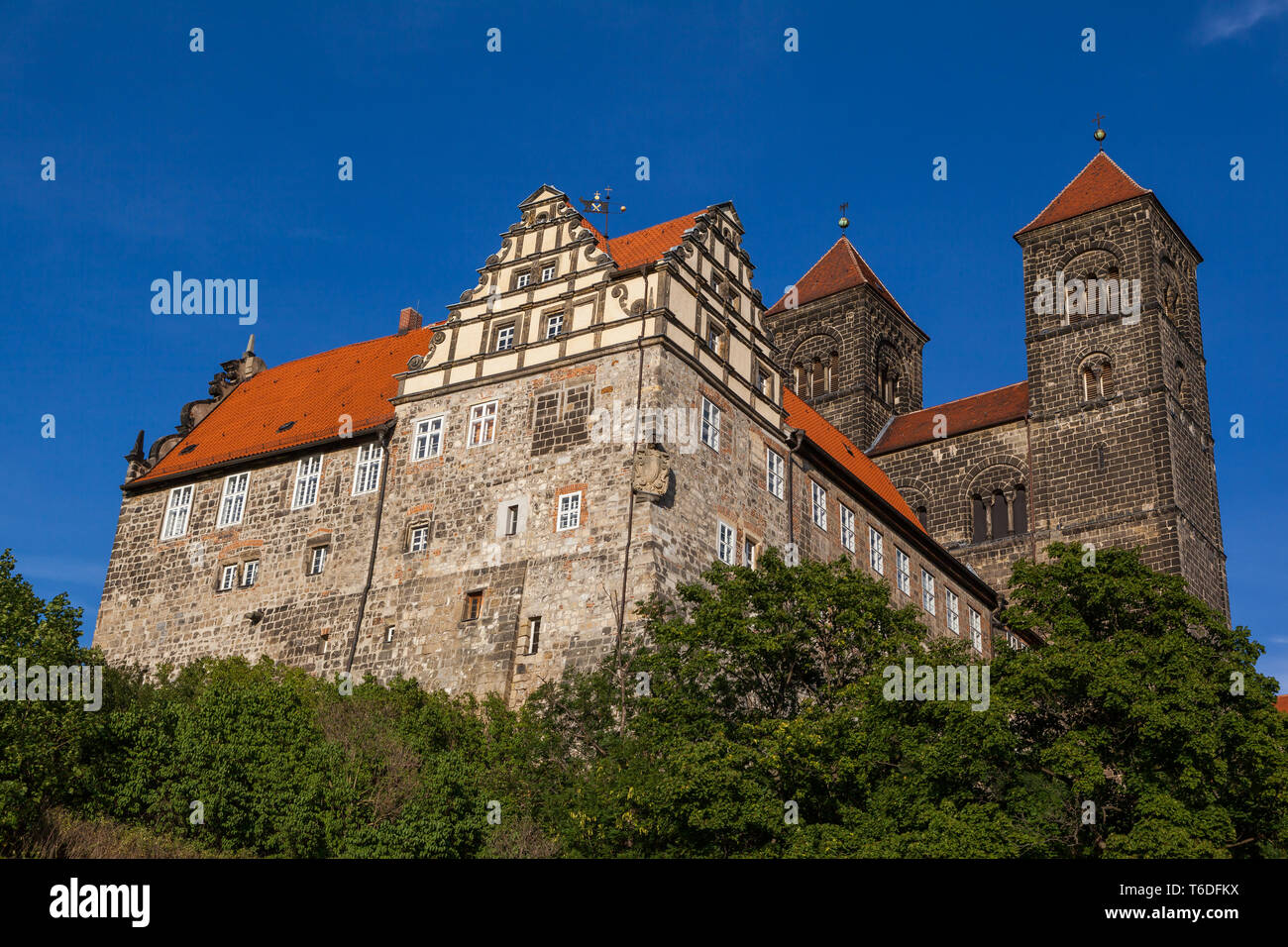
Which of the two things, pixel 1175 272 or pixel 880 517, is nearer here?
pixel 880 517

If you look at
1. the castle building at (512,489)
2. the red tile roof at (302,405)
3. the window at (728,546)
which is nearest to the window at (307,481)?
the castle building at (512,489)

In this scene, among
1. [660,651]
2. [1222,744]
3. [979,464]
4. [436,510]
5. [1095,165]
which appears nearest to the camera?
[1222,744]

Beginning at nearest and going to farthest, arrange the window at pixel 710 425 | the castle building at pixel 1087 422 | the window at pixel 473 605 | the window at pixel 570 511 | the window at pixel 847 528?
the window at pixel 570 511 < the window at pixel 473 605 < the window at pixel 710 425 < the window at pixel 847 528 < the castle building at pixel 1087 422

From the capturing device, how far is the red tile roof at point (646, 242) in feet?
115

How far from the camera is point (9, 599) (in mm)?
28250

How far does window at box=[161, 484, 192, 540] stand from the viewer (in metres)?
38.7

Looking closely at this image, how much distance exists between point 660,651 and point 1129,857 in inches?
372

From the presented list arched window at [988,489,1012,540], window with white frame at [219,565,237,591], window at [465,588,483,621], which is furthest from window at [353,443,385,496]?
arched window at [988,489,1012,540]

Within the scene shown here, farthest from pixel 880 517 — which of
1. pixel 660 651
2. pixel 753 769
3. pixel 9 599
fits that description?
pixel 9 599

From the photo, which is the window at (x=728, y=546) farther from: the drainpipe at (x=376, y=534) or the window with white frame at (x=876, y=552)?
the drainpipe at (x=376, y=534)

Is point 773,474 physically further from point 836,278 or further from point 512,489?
point 836,278

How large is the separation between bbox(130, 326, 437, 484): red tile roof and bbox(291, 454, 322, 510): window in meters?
0.53

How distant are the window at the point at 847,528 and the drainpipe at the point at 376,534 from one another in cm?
1157
